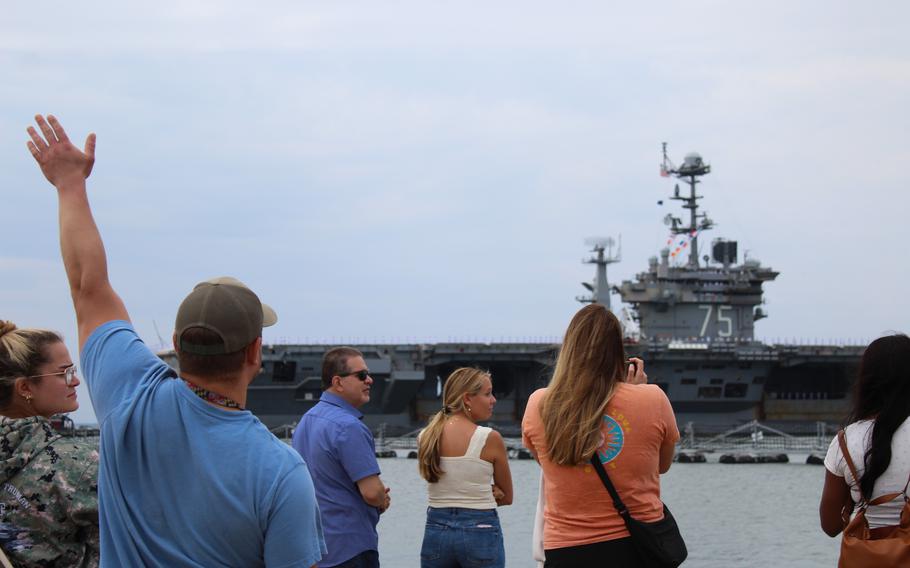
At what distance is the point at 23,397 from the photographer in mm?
3492

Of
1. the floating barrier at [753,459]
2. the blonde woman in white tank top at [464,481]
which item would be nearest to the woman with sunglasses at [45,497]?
the blonde woman in white tank top at [464,481]

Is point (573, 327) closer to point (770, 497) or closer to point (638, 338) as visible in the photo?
point (770, 497)

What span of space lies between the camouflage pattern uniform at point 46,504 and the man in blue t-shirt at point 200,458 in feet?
2.60

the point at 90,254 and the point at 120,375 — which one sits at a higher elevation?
the point at 90,254

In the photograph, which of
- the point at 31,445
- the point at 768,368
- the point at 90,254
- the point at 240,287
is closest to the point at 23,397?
the point at 31,445

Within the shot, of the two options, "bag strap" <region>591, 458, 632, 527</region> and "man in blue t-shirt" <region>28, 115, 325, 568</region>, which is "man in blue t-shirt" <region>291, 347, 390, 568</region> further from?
"man in blue t-shirt" <region>28, 115, 325, 568</region>

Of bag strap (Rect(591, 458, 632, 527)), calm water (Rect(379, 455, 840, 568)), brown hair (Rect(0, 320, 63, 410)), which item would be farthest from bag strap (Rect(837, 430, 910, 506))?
calm water (Rect(379, 455, 840, 568))

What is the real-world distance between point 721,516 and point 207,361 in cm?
2002

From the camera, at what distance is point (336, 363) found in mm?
5117

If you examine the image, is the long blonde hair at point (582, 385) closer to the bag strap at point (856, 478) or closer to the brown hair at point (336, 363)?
the bag strap at point (856, 478)

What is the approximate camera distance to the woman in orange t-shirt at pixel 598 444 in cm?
369

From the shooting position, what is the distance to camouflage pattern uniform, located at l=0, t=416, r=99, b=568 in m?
3.23

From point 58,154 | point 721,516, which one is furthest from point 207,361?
point 721,516

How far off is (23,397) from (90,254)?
1066 mm
